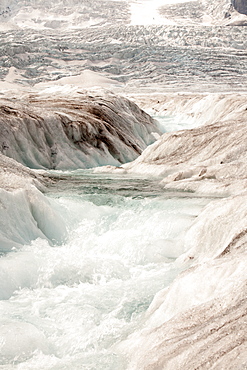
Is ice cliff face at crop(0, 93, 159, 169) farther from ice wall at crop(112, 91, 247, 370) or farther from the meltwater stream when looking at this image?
ice wall at crop(112, 91, 247, 370)

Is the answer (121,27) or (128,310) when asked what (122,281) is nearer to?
(128,310)

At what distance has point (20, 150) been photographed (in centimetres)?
1888

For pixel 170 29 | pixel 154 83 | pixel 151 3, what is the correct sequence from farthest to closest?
pixel 151 3, pixel 170 29, pixel 154 83

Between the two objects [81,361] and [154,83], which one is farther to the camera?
[154,83]

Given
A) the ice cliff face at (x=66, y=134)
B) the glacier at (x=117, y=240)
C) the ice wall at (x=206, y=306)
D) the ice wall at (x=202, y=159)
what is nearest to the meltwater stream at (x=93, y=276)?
the glacier at (x=117, y=240)

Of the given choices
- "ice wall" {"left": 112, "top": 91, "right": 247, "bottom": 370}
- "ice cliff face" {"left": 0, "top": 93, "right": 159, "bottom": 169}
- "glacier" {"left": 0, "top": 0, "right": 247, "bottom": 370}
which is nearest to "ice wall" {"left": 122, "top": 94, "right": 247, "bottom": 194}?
"glacier" {"left": 0, "top": 0, "right": 247, "bottom": 370}

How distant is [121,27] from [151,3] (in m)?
66.7

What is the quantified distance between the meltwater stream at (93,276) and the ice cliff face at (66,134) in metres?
6.59

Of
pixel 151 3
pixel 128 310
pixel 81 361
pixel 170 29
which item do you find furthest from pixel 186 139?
pixel 151 3

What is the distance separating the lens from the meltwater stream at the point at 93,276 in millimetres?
5602

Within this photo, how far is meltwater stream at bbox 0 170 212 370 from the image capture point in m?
5.60

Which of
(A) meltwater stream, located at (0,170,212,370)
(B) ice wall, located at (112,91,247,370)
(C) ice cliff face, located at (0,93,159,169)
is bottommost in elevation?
(C) ice cliff face, located at (0,93,159,169)

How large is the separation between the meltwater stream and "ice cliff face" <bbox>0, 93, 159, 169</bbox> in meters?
6.59

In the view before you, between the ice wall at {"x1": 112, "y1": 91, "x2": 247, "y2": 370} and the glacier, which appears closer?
the ice wall at {"x1": 112, "y1": 91, "x2": 247, "y2": 370}
